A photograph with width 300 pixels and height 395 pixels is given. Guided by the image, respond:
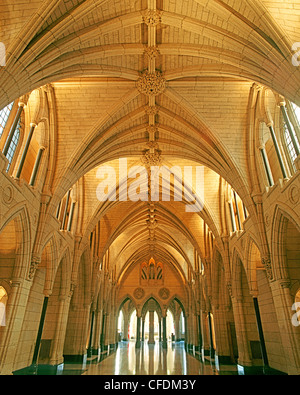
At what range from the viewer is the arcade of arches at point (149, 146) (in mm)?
8352

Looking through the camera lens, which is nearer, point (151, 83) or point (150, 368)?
point (151, 83)

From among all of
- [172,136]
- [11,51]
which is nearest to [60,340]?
[172,136]

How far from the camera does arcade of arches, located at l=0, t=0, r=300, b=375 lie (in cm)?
835

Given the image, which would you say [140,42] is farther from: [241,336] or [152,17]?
[241,336]

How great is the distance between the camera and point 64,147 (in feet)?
42.5

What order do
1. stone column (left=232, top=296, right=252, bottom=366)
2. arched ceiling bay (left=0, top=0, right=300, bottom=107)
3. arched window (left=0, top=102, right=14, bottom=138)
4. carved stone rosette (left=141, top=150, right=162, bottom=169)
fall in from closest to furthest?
arched ceiling bay (left=0, top=0, right=300, bottom=107) < arched window (left=0, top=102, right=14, bottom=138) < stone column (left=232, top=296, right=252, bottom=366) < carved stone rosette (left=141, top=150, right=162, bottom=169)

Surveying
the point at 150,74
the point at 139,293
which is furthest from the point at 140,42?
the point at 139,293

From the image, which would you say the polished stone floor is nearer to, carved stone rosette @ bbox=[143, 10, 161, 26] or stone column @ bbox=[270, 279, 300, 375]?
stone column @ bbox=[270, 279, 300, 375]

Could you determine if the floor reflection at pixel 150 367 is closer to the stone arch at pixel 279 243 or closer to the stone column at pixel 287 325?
the stone column at pixel 287 325

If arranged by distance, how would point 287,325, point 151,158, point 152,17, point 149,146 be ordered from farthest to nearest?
point 151,158 < point 149,146 < point 287,325 < point 152,17

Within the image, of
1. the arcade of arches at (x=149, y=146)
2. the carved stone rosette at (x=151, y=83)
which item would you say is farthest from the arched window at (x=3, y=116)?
the carved stone rosette at (x=151, y=83)

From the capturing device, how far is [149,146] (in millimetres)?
15500

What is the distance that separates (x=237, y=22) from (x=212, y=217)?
11012 millimetres

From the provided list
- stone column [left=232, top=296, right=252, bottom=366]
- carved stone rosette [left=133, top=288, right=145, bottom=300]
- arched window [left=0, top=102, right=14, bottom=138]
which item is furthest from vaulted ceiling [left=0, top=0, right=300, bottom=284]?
carved stone rosette [left=133, top=288, right=145, bottom=300]
